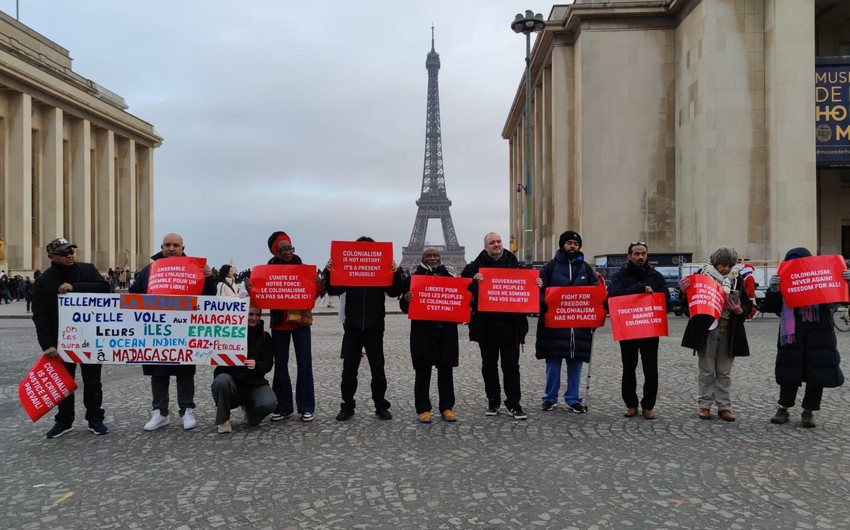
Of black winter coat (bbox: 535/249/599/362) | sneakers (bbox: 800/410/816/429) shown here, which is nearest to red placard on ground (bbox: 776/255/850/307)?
sneakers (bbox: 800/410/816/429)

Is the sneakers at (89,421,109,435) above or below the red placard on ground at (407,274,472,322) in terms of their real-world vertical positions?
below

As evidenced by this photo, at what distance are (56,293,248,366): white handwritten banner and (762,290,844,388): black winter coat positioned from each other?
Result: 5.64 m

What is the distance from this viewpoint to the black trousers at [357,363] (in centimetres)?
716

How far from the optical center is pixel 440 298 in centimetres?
727

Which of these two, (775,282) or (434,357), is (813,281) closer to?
(775,282)

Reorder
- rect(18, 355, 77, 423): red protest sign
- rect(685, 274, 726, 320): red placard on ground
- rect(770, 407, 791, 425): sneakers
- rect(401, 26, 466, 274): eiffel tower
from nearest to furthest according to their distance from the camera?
rect(18, 355, 77, 423): red protest sign < rect(770, 407, 791, 425): sneakers < rect(685, 274, 726, 320): red placard on ground < rect(401, 26, 466, 274): eiffel tower

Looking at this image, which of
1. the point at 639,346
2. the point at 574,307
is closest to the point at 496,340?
the point at 574,307

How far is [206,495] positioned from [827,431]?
583 cm

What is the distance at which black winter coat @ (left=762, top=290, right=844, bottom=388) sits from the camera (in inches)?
263

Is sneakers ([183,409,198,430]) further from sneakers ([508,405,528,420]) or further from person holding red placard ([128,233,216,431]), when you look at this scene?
sneakers ([508,405,528,420])

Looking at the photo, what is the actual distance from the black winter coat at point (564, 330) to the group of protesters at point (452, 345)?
12 millimetres

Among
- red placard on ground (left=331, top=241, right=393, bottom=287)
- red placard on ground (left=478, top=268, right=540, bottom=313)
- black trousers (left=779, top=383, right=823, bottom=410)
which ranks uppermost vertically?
Result: red placard on ground (left=331, top=241, right=393, bottom=287)

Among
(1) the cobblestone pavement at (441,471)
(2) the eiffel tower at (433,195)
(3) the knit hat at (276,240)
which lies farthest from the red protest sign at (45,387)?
(2) the eiffel tower at (433,195)

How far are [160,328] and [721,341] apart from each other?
5.97 meters
